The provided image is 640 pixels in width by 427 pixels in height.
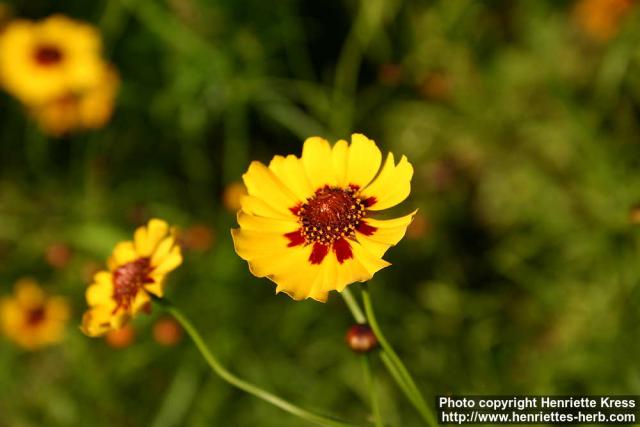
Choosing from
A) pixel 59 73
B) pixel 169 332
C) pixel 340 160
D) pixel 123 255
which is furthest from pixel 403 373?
pixel 59 73

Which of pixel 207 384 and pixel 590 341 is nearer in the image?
pixel 590 341

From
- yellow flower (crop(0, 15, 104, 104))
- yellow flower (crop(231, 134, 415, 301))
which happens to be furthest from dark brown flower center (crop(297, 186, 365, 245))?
yellow flower (crop(0, 15, 104, 104))

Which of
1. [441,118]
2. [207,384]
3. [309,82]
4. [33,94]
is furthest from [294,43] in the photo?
[207,384]

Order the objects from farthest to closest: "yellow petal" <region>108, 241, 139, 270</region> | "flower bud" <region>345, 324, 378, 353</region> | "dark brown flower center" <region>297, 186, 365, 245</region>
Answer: "yellow petal" <region>108, 241, 139, 270</region> < "dark brown flower center" <region>297, 186, 365, 245</region> < "flower bud" <region>345, 324, 378, 353</region>

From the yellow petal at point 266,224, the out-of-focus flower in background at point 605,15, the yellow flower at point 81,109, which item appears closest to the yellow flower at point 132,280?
the yellow petal at point 266,224

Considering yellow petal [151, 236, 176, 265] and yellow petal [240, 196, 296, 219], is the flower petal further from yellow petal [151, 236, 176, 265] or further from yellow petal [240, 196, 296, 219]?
yellow petal [240, 196, 296, 219]

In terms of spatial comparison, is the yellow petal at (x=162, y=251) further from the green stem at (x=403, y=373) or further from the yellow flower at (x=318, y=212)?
the green stem at (x=403, y=373)

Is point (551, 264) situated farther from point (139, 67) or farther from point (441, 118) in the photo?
point (139, 67)
